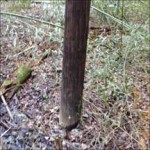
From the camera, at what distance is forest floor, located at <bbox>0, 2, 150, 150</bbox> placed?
205 centimetres

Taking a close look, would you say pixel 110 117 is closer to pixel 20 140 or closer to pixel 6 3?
pixel 20 140

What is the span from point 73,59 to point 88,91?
545 millimetres

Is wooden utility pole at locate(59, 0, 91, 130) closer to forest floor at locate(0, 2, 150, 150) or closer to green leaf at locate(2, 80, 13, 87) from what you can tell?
forest floor at locate(0, 2, 150, 150)

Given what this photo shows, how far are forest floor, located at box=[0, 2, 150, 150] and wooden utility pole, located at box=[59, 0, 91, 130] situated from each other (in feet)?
0.47

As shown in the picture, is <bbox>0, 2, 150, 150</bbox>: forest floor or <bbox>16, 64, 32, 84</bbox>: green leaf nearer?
<bbox>0, 2, 150, 150</bbox>: forest floor

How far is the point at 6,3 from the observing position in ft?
12.3

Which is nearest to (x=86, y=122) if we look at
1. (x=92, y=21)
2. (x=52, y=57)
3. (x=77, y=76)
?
(x=77, y=76)

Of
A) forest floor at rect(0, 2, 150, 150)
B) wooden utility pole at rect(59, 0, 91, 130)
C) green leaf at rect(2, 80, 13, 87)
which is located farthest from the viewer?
green leaf at rect(2, 80, 13, 87)

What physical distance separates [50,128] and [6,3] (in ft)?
6.76

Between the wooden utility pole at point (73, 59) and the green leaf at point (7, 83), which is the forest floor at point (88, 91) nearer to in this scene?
the green leaf at point (7, 83)

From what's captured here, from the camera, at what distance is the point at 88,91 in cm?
234

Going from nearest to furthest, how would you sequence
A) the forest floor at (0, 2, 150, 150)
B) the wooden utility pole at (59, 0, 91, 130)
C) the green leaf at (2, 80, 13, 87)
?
the wooden utility pole at (59, 0, 91, 130)
the forest floor at (0, 2, 150, 150)
the green leaf at (2, 80, 13, 87)

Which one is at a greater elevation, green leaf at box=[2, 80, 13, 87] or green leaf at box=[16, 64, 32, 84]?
green leaf at box=[16, 64, 32, 84]

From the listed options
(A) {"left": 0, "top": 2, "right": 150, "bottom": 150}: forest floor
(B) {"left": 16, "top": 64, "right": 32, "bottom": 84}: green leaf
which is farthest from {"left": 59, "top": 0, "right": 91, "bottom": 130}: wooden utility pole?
(B) {"left": 16, "top": 64, "right": 32, "bottom": 84}: green leaf
